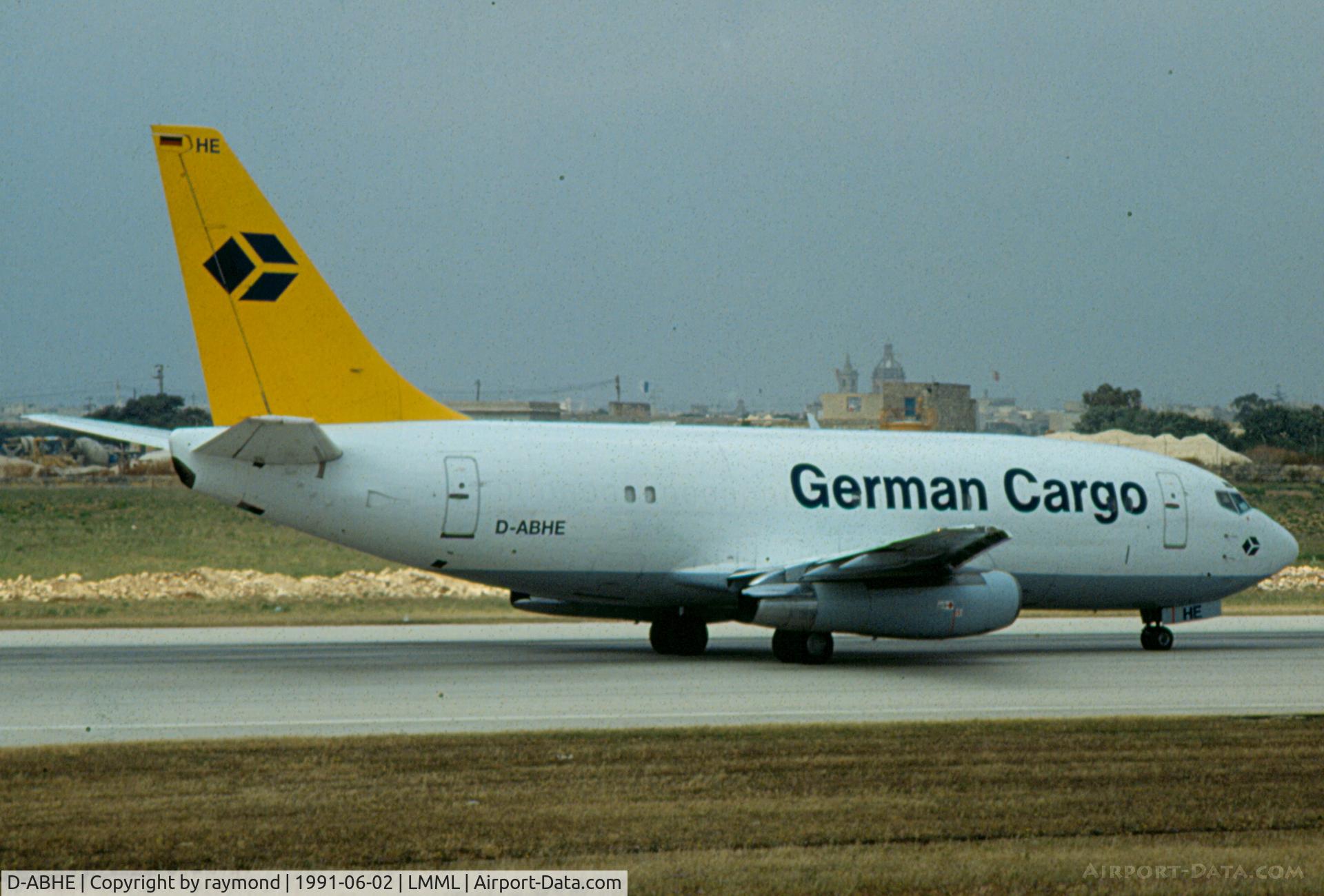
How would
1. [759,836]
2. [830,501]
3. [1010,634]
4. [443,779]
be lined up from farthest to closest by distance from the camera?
[1010,634] < [830,501] < [443,779] < [759,836]

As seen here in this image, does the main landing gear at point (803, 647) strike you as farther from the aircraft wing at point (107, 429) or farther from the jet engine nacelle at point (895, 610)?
the aircraft wing at point (107, 429)

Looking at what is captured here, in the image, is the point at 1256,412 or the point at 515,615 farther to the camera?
the point at 1256,412

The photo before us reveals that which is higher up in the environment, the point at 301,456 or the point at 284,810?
the point at 301,456

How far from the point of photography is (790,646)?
878 inches

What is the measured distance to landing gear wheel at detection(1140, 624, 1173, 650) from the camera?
25297 millimetres

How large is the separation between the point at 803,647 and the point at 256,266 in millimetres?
9020

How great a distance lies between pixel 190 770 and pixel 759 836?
481 centimetres

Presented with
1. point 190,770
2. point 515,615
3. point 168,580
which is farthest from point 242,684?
point 168,580

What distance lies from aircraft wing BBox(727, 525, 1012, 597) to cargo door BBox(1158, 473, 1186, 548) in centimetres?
554

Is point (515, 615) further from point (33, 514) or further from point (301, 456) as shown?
point (33, 514)

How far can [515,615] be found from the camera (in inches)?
1240

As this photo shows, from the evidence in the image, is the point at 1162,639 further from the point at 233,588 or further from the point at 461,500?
the point at 233,588

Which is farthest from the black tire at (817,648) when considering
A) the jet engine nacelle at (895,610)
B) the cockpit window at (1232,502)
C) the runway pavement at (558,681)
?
the cockpit window at (1232,502)
